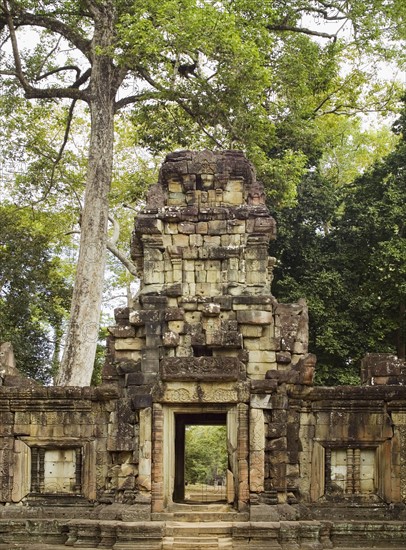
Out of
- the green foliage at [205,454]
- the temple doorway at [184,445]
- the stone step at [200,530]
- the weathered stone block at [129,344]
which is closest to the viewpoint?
the stone step at [200,530]

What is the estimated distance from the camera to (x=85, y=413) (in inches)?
480

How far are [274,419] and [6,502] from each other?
166 inches

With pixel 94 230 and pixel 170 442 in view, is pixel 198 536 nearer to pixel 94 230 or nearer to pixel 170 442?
pixel 170 442

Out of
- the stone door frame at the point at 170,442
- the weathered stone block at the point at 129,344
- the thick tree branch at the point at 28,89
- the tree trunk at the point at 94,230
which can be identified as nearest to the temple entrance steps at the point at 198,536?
the stone door frame at the point at 170,442

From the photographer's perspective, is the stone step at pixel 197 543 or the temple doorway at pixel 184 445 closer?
the stone step at pixel 197 543

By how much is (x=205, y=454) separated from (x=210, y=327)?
741 inches

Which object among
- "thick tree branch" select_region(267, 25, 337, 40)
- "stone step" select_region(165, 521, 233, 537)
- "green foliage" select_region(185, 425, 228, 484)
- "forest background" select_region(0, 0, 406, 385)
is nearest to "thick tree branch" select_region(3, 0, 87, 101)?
"forest background" select_region(0, 0, 406, 385)

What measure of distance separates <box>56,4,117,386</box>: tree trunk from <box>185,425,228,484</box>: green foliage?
11562mm

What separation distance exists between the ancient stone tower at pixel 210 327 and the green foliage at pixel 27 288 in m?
12.0

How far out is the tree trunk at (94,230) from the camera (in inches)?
693

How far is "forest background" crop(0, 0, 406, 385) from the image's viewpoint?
705 inches

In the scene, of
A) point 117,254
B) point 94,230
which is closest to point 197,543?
point 94,230

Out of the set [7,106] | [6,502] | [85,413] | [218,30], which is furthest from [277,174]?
[6,502]

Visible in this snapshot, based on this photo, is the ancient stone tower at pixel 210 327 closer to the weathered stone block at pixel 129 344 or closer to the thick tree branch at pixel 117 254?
the weathered stone block at pixel 129 344
